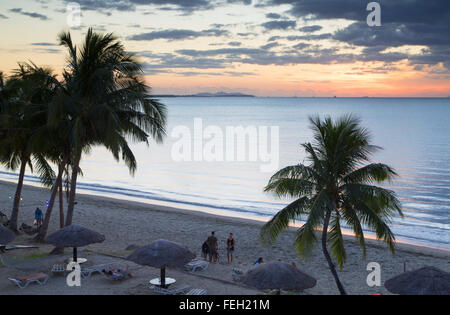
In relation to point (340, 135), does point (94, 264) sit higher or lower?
lower

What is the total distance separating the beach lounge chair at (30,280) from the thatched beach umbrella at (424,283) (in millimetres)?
9863

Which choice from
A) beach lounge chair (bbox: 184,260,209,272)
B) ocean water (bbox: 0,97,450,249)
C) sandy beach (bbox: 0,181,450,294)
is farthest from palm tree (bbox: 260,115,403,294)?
ocean water (bbox: 0,97,450,249)

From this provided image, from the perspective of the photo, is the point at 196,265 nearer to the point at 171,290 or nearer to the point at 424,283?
the point at 171,290

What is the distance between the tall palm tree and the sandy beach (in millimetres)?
4375

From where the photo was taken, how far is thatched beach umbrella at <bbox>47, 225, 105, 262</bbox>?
1384 centimetres

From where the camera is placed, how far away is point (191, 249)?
20578 millimetres

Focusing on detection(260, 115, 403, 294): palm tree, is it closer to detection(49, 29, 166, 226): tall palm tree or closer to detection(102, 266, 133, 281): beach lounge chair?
detection(102, 266, 133, 281): beach lounge chair

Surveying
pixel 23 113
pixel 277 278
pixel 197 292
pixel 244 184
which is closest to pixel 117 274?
pixel 197 292

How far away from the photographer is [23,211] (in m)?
27.3

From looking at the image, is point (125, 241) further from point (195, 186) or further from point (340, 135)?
point (195, 186)

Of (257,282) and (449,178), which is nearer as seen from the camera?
(257,282)

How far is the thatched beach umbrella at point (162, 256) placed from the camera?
12.0m

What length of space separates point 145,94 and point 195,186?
26.6 m
